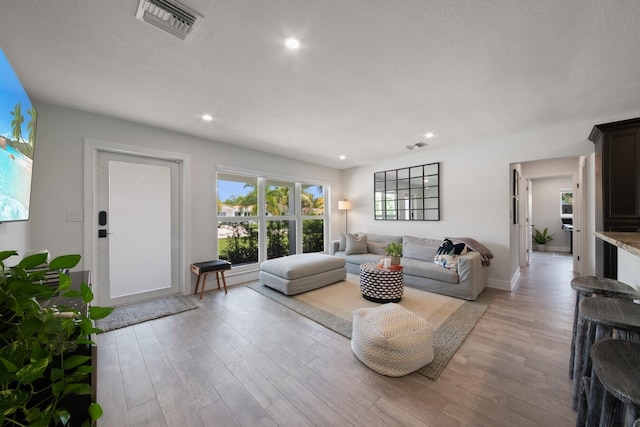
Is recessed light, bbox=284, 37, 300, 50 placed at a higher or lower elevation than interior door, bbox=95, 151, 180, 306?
higher

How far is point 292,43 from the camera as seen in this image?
1.75 m

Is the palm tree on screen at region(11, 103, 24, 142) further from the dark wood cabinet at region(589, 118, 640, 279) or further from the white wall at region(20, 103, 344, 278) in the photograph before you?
the dark wood cabinet at region(589, 118, 640, 279)

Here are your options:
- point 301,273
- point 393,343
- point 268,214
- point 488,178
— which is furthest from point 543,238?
point 393,343

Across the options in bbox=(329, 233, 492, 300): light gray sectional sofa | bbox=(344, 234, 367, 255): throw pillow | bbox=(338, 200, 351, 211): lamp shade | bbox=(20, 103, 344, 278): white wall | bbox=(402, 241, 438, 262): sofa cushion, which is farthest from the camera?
bbox=(338, 200, 351, 211): lamp shade

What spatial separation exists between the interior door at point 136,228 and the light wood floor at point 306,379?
0.91 metres

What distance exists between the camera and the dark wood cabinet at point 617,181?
104 inches

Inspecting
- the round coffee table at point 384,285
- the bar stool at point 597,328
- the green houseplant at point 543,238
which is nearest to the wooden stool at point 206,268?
the round coffee table at point 384,285

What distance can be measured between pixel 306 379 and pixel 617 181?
3.97 meters

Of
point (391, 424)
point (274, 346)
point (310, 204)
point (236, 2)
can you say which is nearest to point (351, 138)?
point (310, 204)

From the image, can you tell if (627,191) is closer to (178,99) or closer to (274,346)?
(274,346)

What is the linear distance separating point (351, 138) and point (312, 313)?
2.71 m

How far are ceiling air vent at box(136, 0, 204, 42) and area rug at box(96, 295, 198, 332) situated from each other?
2.85 m

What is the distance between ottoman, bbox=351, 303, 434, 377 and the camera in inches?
72.4

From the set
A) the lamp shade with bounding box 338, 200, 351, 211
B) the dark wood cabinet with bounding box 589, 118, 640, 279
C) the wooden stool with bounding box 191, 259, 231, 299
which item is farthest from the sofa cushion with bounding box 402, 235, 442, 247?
the wooden stool with bounding box 191, 259, 231, 299
